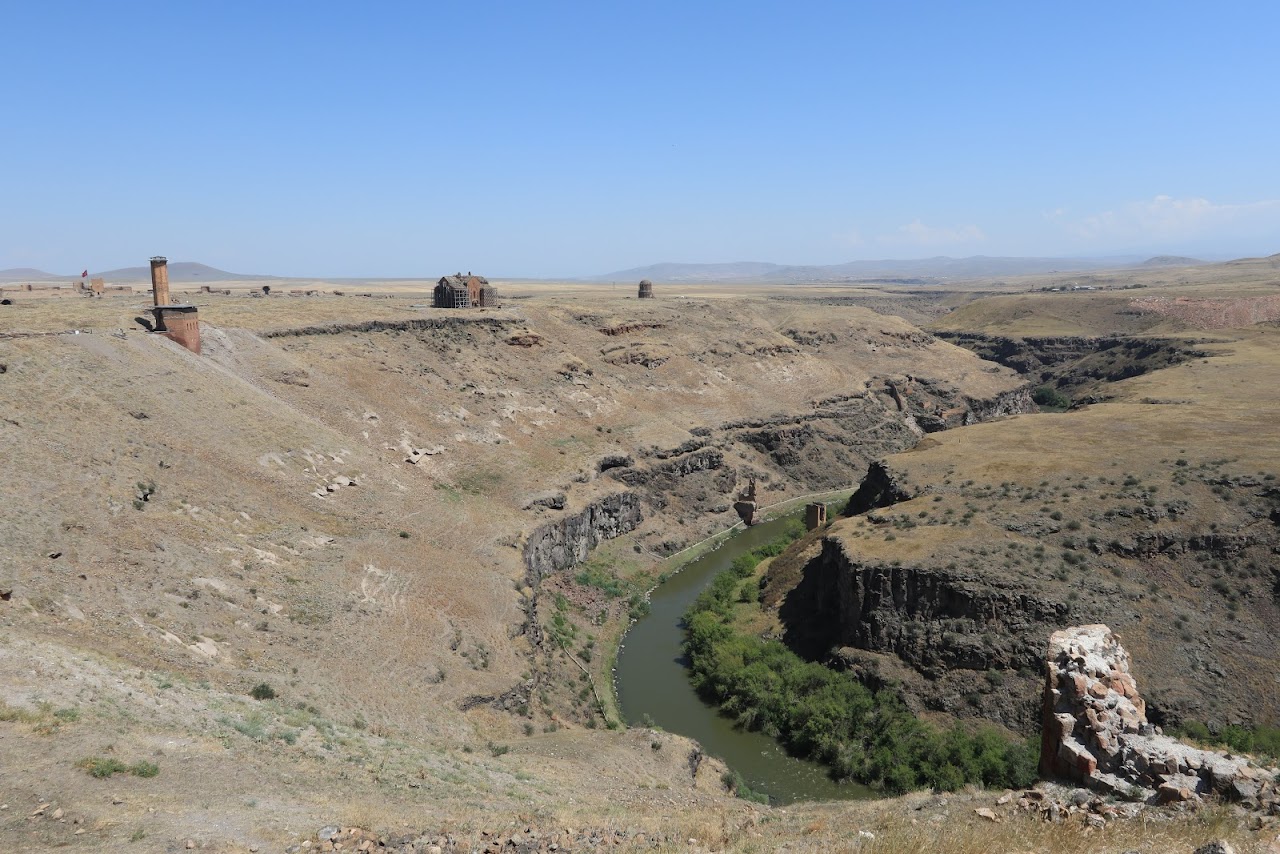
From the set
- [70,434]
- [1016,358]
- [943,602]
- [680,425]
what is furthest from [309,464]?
[1016,358]

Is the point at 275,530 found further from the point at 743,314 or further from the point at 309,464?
the point at 743,314

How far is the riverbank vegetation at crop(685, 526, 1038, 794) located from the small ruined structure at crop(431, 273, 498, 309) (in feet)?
168

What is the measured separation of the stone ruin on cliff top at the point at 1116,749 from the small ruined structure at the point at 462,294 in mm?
70309

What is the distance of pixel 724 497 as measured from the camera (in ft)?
209

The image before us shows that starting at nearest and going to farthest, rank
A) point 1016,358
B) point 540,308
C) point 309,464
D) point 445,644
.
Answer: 1. point 445,644
2. point 309,464
3. point 540,308
4. point 1016,358

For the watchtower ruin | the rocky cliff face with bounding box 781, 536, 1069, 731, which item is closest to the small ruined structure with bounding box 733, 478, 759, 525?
the watchtower ruin

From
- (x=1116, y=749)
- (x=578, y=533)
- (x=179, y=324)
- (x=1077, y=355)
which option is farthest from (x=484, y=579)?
(x=1077, y=355)

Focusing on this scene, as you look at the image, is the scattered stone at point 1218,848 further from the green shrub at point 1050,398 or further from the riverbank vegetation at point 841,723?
the green shrub at point 1050,398

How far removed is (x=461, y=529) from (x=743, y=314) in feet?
236

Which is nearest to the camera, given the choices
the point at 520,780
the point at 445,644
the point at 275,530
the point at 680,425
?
the point at 520,780

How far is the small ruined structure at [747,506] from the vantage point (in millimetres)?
61719

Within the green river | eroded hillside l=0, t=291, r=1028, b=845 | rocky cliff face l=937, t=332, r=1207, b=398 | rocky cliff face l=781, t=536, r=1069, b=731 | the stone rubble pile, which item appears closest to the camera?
the stone rubble pile

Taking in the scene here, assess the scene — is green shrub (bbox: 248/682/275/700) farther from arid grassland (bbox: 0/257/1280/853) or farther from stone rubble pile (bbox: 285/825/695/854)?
stone rubble pile (bbox: 285/825/695/854)

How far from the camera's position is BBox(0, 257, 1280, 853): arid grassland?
14930 mm
